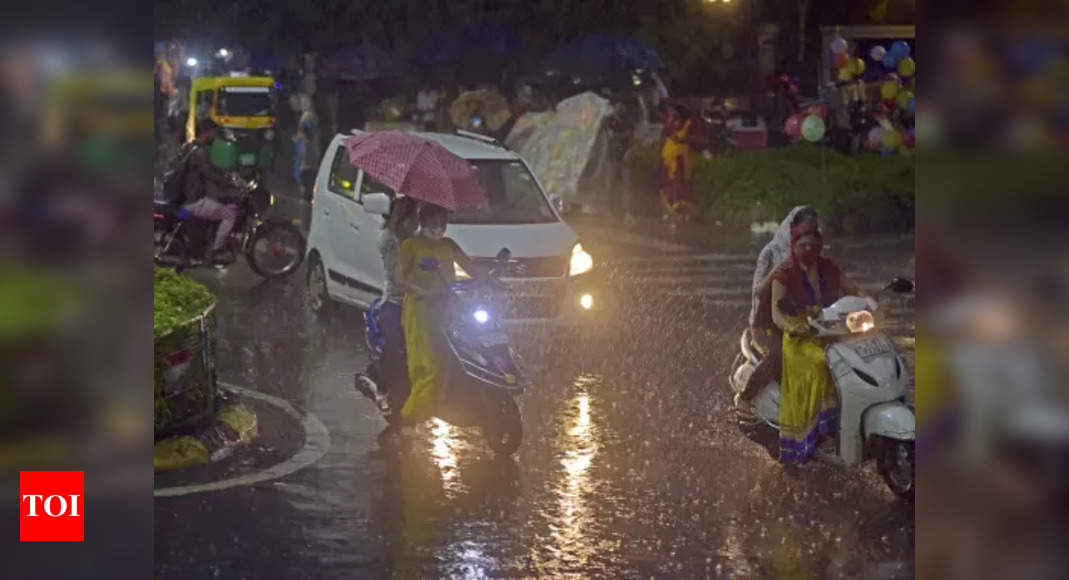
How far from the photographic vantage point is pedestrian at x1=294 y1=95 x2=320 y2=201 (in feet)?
77.1

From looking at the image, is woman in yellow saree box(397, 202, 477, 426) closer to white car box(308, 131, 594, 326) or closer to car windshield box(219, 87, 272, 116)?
white car box(308, 131, 594, 326)

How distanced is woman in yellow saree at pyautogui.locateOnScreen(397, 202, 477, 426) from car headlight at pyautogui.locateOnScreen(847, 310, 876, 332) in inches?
77.3

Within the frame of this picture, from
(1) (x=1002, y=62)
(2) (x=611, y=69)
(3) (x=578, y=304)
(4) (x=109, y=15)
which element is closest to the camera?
(1) (x=1002, y=62)

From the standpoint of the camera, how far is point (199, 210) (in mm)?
15383

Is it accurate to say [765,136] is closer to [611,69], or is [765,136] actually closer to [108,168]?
[611,69]

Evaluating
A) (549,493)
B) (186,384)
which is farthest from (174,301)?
(549,493)

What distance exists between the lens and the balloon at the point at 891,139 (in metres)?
21.8

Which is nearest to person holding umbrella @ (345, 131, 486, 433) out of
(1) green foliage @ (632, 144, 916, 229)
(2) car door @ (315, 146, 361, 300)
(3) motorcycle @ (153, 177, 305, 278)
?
(2) car door @ (315, 146, 361, 300)

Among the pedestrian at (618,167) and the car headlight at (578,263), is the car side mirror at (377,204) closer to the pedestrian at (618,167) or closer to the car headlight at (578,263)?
the car headlight at (578,263)

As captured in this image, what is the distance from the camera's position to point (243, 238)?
51.2 feet

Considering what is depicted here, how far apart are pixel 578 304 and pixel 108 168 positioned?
27.1 ft

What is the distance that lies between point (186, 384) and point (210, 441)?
43 cm

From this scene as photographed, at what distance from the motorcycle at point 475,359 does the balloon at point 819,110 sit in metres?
15.8

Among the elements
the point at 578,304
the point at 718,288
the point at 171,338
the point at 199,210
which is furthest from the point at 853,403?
the point at 199,210
